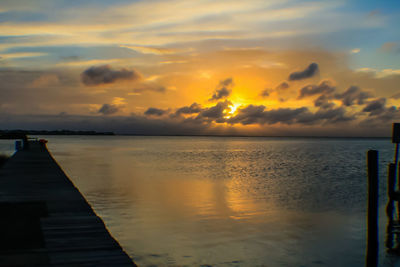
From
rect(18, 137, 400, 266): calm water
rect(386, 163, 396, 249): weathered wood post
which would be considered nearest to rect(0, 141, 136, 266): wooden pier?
rect(18, 137, 400, 266): calm water

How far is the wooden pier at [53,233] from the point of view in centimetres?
578

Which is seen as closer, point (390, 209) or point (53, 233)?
point (53, 233)

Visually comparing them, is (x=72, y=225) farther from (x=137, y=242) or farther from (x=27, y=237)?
(x=137, y=242)

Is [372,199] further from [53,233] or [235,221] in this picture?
[53,233]

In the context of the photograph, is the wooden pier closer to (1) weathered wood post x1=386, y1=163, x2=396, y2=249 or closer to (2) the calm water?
(2) the calm water

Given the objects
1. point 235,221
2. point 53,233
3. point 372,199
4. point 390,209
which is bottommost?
point 235,221

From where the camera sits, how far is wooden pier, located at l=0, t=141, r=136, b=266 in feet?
19.0

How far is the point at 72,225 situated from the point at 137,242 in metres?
2.37

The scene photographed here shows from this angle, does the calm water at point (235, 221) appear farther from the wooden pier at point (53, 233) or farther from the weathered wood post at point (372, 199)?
the wooden pier at point (53, 233)

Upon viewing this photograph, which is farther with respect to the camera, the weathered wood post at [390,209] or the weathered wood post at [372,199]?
the weathered wood post at [390,209]

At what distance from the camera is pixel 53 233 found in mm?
7098

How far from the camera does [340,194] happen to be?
19828mm

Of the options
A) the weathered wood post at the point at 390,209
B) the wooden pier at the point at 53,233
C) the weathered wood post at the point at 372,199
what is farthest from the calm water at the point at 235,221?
the wooden pier at the point at 53,233

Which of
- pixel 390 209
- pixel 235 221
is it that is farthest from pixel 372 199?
pixel 390 209
